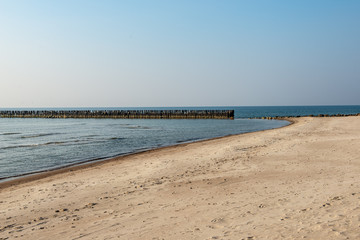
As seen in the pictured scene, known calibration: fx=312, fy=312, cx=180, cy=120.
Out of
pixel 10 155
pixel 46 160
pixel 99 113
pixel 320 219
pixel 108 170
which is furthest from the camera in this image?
pixel 99 113

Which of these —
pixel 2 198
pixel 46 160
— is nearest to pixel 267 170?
pixel 2 198

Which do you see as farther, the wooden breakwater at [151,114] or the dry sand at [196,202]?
the wooden breakwater at [151,114]

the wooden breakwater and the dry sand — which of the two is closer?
the dry sand

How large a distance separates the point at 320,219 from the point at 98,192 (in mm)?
6709

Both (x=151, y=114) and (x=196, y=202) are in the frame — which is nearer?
(x=196, y=202)

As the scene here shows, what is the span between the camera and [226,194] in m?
8.84

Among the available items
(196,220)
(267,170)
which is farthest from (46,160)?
(196,220)

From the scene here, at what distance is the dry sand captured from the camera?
6.16 metres

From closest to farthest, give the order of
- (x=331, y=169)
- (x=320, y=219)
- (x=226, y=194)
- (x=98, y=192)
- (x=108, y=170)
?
(x=320, y=219), (x=226, y=194), (x=98, y=192), (x=331, y=169), (x=108, y=170)

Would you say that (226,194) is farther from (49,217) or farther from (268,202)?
(49,217)

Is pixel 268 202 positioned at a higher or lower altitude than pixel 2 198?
higher

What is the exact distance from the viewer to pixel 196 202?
823 centimetres

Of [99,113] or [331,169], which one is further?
[99,113]

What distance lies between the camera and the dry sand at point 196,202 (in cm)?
616
